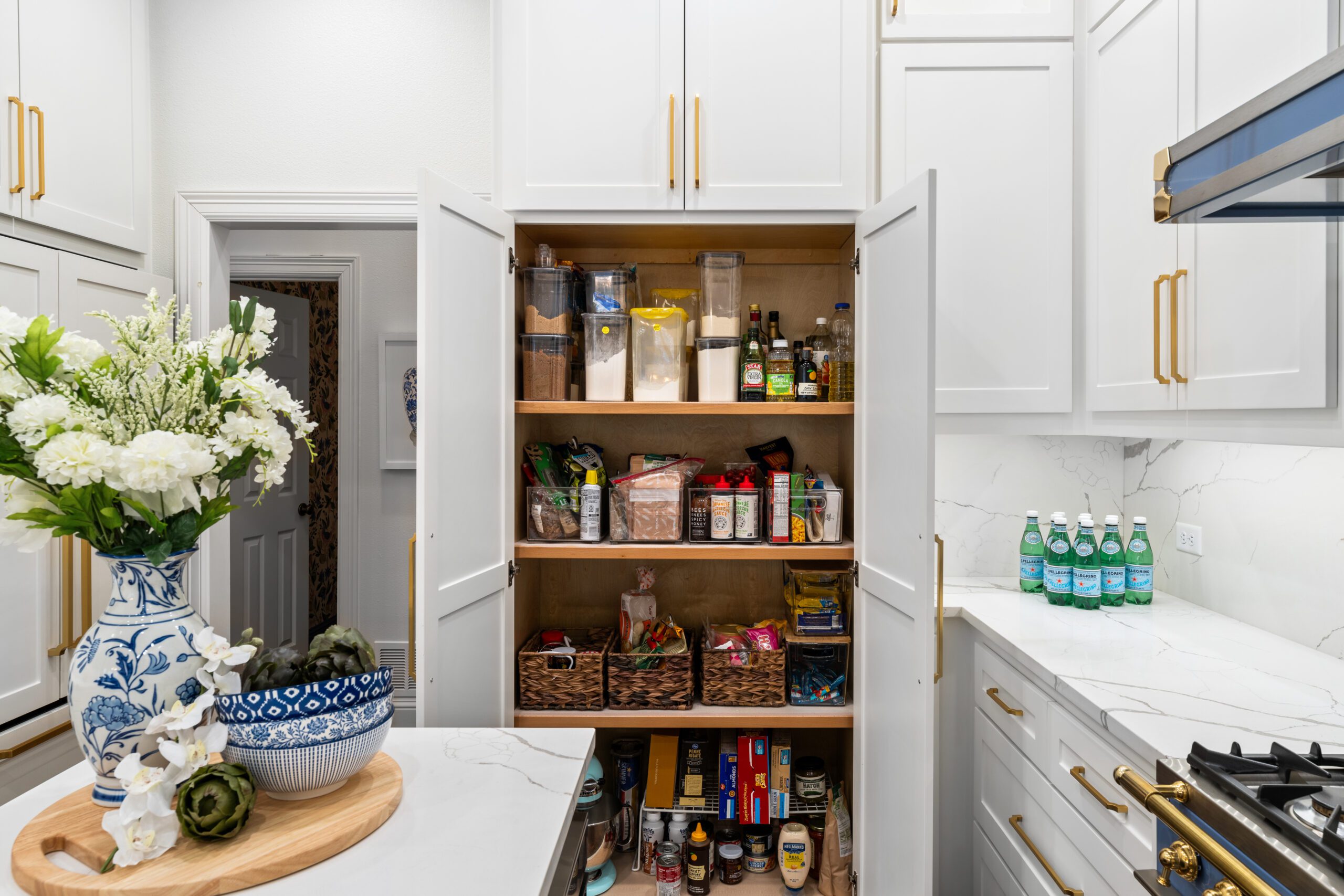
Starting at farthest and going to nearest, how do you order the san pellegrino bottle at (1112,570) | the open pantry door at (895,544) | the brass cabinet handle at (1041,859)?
1. the san pellegrino bottle at (1112,570)
2. the open pantry door at (895,544)
3. the brass cabinet handle at (1041,859)

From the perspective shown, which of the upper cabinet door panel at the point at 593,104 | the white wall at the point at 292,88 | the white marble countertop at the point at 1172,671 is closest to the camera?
the white marble countertop at the point at 1172,671

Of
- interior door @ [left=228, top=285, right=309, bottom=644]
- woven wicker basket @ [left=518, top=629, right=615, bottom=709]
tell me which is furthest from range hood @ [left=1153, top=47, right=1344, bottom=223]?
interior door @ [left=228, top=285, right=309, bottom=644]

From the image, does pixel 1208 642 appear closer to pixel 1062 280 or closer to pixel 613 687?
pixel 1062 280

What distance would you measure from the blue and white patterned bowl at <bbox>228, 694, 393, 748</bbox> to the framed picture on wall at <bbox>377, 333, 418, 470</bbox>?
97.1 inches

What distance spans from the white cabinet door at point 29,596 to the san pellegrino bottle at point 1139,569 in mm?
2718

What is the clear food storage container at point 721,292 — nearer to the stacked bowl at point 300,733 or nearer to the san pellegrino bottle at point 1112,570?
the san pellegrino bottle at point 1112,570

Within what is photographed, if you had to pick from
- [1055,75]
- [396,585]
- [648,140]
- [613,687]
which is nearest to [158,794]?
[613,687]

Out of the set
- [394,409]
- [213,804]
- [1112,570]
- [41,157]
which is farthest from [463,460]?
[394,409]

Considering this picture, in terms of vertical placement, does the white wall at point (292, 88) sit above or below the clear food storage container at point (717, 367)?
above

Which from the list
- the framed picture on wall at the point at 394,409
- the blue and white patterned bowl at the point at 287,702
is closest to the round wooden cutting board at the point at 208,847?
the blue and white patterned bowl at the point at 287,702

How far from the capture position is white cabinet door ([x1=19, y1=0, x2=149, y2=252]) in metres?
1.77

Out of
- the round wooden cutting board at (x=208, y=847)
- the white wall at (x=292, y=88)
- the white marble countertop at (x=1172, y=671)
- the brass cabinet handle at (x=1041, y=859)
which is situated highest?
the white wall at (x=292, y=88)

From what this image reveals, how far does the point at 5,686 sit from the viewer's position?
5.66 feet

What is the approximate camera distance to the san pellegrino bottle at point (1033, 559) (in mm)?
2121
